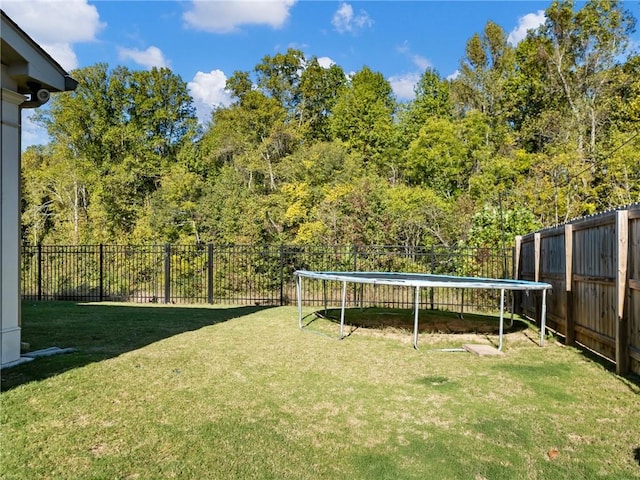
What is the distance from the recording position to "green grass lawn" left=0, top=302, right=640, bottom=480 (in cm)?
267

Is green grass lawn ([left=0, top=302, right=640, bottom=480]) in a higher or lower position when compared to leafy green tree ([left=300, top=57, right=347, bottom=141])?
lower

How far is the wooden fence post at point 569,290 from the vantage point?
6.32m

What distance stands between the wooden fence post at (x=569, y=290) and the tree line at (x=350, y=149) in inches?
278

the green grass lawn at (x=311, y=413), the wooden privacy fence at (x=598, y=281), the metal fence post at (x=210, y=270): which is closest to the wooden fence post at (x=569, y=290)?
the wooden privacy fence at (x=598, y=281)

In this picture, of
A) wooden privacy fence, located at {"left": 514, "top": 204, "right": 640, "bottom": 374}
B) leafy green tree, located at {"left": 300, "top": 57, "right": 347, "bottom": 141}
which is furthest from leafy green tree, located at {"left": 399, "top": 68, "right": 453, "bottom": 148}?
wooden privacy fence, located at {"left": 514, "top": 204, "right": 640, "bottom": 374}

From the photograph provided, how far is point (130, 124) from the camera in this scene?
25.7 meters

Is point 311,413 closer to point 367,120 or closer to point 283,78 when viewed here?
point 367,120

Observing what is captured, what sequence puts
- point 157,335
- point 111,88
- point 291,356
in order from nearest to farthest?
1. point 291,356
2. point 157,335
3. point 111,88

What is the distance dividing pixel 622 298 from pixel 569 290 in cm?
173

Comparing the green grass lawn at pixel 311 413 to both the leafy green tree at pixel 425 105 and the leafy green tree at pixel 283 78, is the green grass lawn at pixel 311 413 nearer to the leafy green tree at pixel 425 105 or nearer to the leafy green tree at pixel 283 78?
the leafy green tree at pixel 425 105

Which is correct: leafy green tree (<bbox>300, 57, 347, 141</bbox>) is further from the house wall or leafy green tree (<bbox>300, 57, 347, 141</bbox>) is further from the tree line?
the house wall

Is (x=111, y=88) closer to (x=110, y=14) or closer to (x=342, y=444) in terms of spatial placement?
(x=110, y=14)

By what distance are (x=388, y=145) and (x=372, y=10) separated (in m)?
9.15

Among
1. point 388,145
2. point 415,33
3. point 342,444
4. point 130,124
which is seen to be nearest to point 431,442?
point 342,444
